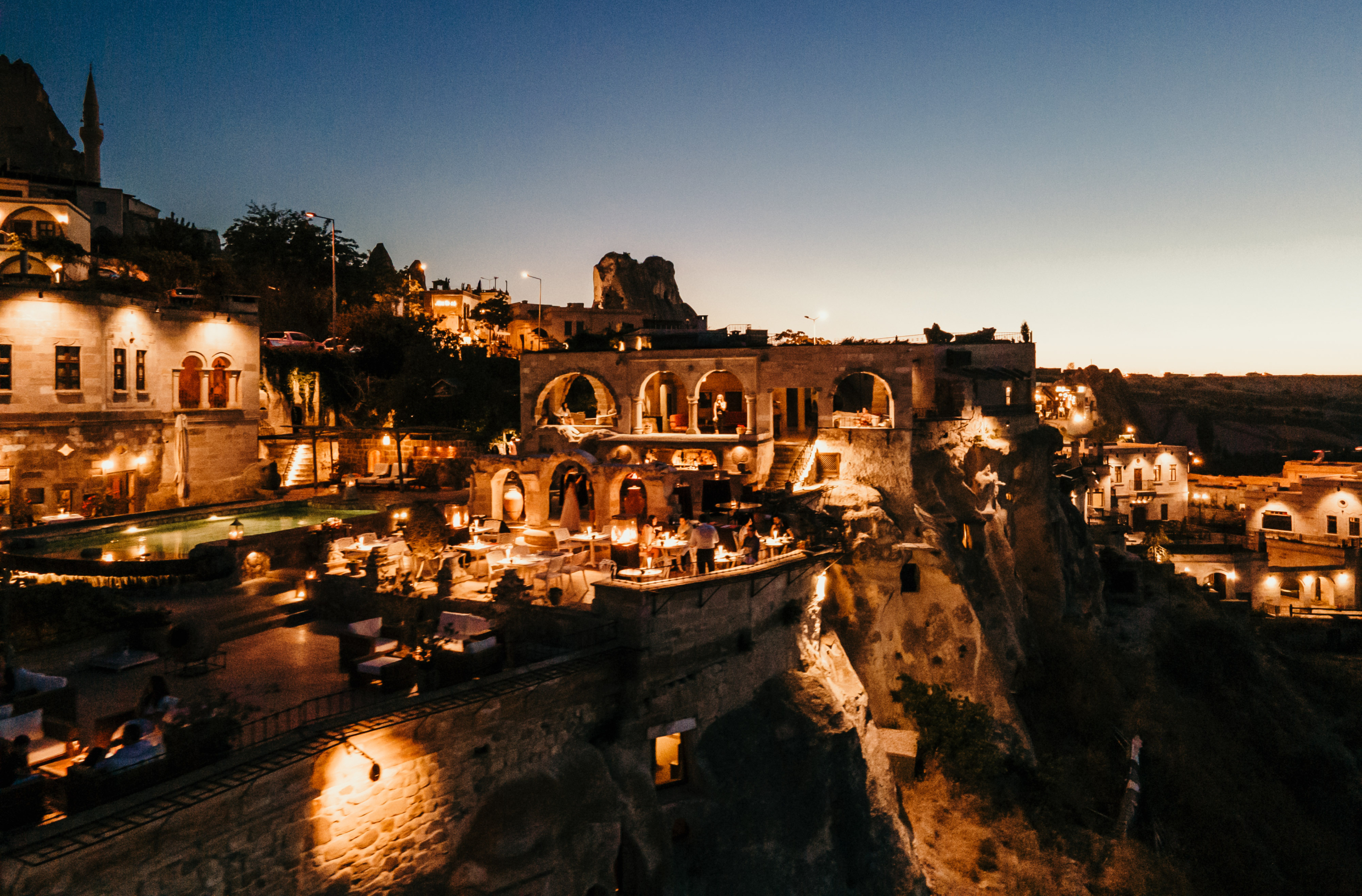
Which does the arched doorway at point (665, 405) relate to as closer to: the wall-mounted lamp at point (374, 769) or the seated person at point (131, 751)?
the wall-mounted lamp at point (374, 769)

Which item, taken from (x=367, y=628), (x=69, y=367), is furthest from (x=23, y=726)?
(x=69, y=367)

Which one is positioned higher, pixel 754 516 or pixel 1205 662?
pixel 754 516

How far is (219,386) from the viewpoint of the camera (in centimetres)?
3141

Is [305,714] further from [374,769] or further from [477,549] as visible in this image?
[477,549]

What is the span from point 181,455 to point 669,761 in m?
24.0

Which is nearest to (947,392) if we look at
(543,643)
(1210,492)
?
(543,643)

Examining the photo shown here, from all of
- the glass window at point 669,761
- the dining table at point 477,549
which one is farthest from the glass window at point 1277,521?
the dining table at point 477,549

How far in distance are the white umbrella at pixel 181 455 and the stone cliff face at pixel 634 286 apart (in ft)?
180

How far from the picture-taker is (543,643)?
14625 millimetres

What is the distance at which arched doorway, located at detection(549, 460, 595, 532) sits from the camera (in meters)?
19.2

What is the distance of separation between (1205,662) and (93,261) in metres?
53.3

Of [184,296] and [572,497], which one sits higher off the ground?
[184,296]

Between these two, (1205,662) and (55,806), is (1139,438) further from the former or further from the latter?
(55,806)

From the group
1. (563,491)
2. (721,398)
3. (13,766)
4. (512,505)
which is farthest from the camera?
(721,398)
